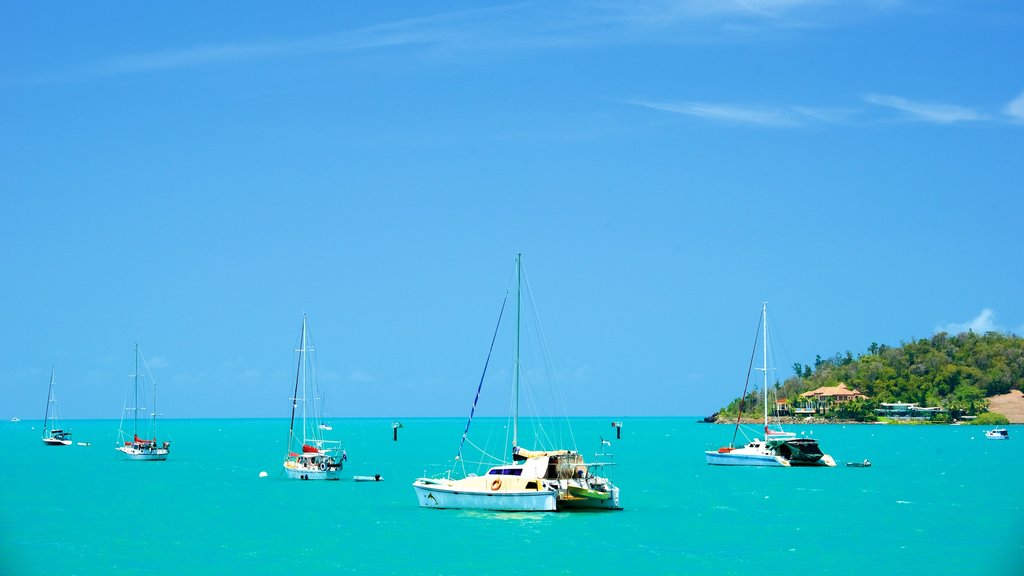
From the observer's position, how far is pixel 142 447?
418 feet

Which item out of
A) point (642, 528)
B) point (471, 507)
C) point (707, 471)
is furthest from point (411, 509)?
point (707, 471)

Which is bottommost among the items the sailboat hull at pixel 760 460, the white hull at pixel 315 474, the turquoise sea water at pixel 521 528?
the turquoise sea water at pixel 521 528

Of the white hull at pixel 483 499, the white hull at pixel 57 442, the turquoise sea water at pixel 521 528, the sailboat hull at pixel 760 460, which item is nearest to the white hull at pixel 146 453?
the turquoise sea water at pixel 521 528

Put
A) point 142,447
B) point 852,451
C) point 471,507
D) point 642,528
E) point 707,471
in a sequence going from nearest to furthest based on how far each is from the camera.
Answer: point 642,528 → point 471,507 → point 707,471 → point 142,447 → point 852,451

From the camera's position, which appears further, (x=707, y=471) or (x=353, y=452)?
(x=353, y=452)

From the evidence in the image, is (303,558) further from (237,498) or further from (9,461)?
(9,461)

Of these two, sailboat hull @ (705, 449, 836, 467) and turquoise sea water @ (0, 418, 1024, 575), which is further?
sailboat hull @ (705, 449, 836, 467)

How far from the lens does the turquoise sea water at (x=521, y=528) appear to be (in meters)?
48.7

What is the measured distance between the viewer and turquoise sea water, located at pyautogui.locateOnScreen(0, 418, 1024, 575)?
160 feet

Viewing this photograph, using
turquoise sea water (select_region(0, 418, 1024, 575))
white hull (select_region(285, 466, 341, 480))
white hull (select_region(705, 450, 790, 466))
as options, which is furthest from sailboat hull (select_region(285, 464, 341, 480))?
white hull (select_region(705, 450, 790, 466))

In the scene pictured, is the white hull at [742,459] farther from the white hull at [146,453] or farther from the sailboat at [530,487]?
the white hull at [146,453]

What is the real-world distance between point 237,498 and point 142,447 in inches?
2049

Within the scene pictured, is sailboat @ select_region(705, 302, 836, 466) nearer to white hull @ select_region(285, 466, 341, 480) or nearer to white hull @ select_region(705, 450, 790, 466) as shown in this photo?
white hull @ select_region(705, 450, 790, 466)

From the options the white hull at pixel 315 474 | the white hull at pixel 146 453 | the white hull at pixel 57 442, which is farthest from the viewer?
the white hull at pixel 57 442
